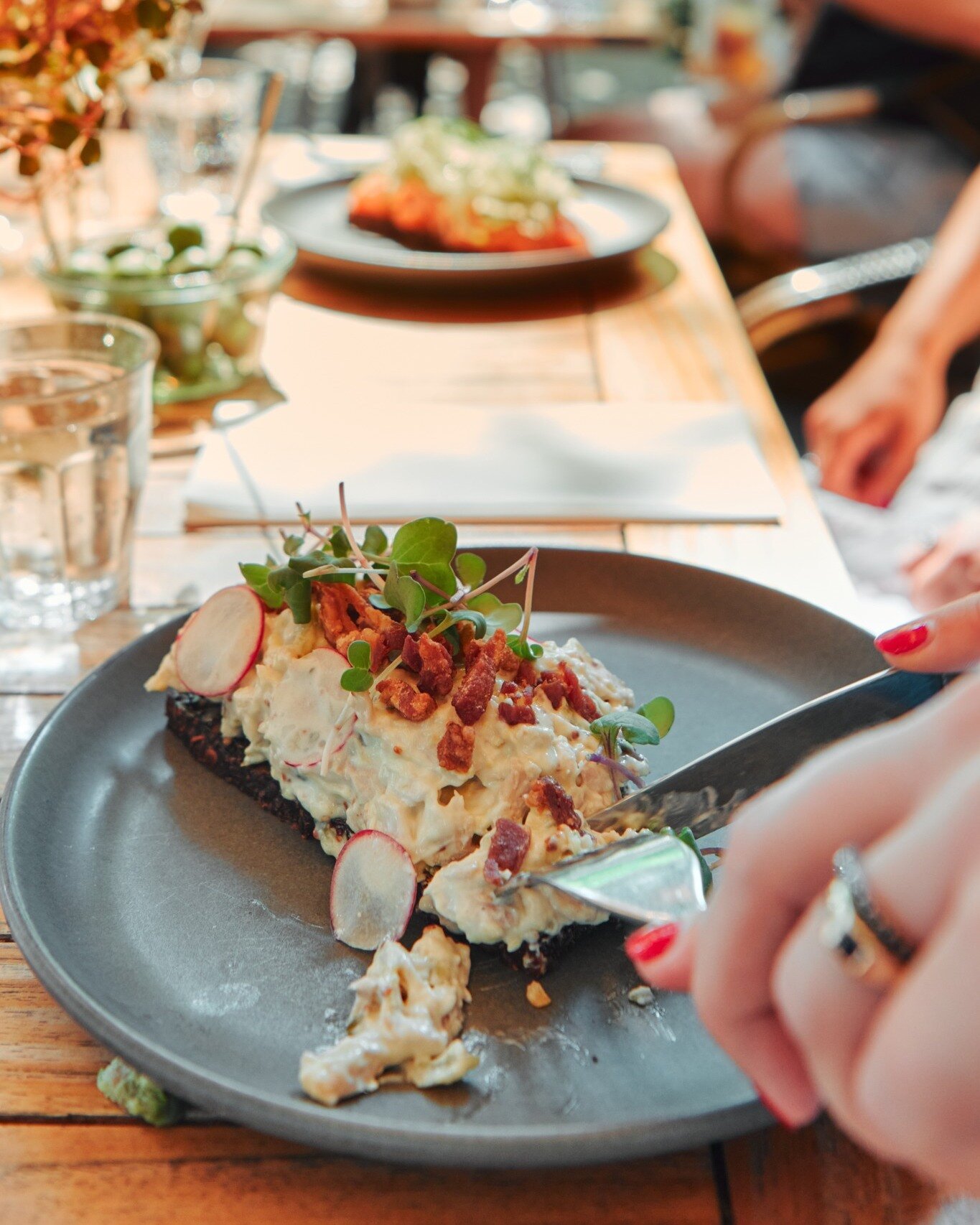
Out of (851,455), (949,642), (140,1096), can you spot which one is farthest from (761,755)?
(851,455)

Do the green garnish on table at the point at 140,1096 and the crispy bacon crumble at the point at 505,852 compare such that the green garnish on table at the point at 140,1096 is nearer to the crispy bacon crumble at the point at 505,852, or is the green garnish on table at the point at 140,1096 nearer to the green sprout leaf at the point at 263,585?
the crispy bacon crumble at the point at 505,852

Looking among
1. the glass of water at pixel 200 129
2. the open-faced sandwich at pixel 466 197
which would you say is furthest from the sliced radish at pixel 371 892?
the glass of water at pixel 200 129

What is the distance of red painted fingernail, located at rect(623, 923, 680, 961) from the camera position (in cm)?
60

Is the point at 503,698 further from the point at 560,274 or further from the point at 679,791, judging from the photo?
the point at 560,274

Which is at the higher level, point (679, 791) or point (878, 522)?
point (679, 791)

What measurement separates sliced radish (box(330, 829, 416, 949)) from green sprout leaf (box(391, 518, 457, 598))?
0.22 meters

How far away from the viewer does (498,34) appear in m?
4.81

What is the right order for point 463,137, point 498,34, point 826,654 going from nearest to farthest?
point 826,654
point 463,137
point 498,34

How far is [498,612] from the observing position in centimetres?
92

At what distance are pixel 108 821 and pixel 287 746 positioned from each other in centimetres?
14

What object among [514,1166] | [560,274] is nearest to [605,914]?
[514,1166]

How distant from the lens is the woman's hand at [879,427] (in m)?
1.93

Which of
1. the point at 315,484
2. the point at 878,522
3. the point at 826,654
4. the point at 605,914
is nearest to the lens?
the point at 605,914

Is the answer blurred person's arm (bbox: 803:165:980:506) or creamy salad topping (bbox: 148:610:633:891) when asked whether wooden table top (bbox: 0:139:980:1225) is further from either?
blurred person's arm (bbox: 803:165:980:506)
